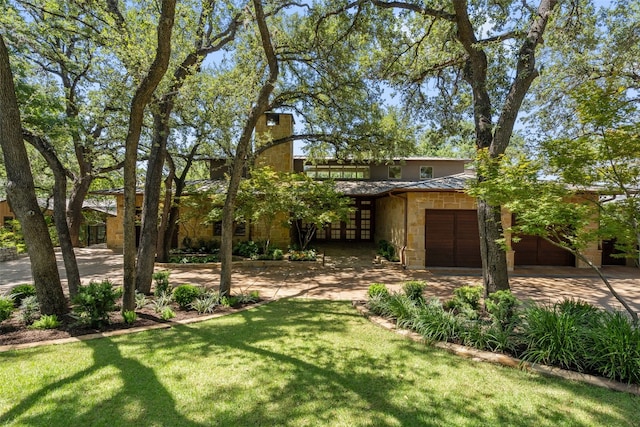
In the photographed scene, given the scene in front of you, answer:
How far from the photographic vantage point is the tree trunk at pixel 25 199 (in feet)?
17.0

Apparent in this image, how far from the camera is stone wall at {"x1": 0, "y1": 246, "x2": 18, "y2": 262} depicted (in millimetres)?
13477

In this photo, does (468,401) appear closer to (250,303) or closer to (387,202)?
(250,303)

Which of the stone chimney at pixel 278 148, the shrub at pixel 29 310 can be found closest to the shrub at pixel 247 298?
the shrub at pixel 29 310

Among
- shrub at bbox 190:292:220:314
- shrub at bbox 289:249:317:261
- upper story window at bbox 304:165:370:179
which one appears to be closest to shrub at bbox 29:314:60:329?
shrub at bbox 190:292:220:314

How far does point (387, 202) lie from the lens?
53.1 feet

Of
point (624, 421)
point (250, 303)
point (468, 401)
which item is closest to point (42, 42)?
point (250, 303)

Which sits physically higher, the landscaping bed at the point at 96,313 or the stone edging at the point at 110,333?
the landscaping bed at the point at 96,313

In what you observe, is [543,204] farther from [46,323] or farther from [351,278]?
[46,323]

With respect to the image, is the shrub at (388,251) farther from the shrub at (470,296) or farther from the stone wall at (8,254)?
the stone wall at (8,254)

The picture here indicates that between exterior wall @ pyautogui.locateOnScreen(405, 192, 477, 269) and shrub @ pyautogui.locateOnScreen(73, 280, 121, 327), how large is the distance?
31.2ft

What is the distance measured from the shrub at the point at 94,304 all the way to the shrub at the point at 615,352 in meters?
7.45

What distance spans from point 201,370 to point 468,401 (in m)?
3.22

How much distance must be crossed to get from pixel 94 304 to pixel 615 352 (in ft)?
25.4

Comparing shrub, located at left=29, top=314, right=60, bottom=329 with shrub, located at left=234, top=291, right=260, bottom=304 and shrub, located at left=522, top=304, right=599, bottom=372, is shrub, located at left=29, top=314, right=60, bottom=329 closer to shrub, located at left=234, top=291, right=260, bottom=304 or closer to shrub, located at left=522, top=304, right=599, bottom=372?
shrub, located at left=234, top=291, right=260, bottom=304
